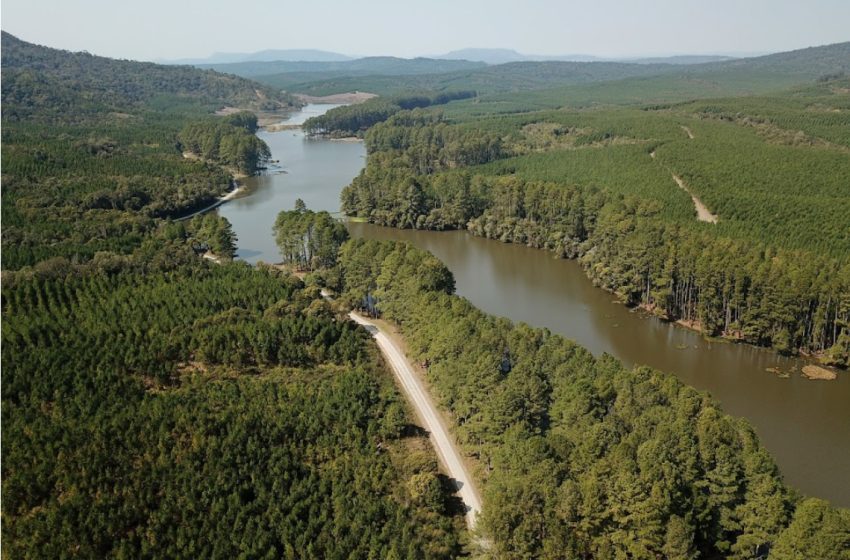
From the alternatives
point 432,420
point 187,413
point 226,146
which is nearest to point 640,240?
point 432,420

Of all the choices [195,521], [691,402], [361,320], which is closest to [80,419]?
[195,521]

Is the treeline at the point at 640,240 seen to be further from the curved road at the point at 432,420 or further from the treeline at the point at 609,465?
the curved road at the point at 432,420

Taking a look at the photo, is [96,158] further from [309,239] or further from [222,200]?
[309,239]

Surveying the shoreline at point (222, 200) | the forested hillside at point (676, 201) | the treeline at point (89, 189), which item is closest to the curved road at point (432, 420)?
the forested hillside at point (676, 201)

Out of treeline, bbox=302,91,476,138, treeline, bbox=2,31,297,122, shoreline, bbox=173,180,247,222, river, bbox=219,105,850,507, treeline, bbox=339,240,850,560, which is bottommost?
river, bbox=219,105,850,507

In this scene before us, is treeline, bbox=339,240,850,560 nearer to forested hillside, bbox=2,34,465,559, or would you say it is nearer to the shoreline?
forested hillside, bbox=2,34,465,559

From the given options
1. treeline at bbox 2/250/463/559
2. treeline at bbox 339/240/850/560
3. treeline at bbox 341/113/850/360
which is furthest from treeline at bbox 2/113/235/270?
treeline at bbox 339/240/850/560

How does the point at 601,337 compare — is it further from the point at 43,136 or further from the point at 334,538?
the point at 43,136
